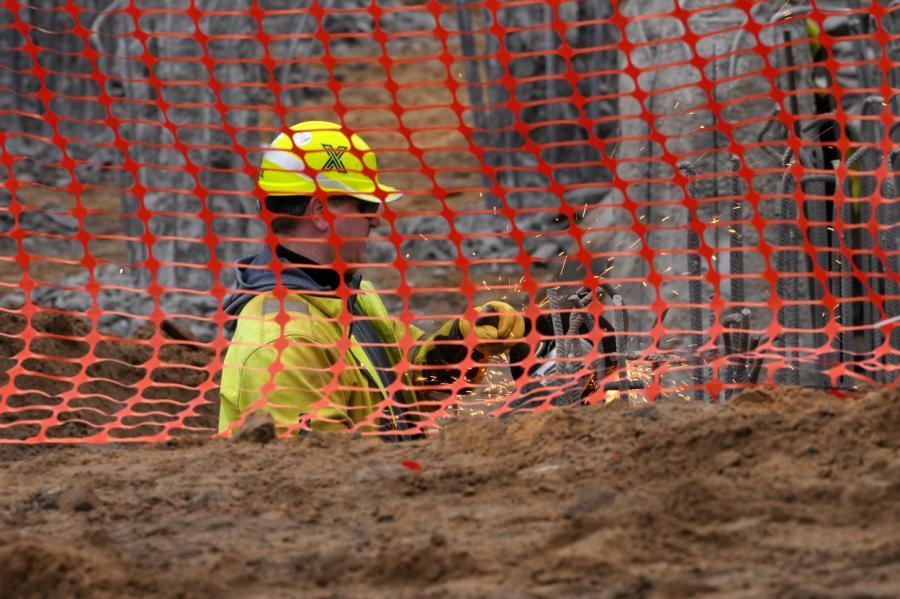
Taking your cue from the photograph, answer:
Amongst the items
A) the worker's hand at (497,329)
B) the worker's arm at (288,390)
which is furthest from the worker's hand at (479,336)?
the worker's arm at (288,390)

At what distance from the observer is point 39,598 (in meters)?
3.37

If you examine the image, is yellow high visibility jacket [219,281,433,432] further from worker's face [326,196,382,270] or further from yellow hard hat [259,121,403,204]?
yellow hard hat [259,121,403,204]

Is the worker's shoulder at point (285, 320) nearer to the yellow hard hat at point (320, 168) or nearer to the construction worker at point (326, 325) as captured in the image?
the construction worker at point (326, 325)

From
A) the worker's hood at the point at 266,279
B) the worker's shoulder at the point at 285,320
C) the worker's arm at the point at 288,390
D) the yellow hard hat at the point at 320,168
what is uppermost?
the yellow hard hat at the point at 320,168

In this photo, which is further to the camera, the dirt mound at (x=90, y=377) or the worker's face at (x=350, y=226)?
the dirt mound at (x=90, y=377)

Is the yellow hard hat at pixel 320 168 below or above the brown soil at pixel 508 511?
above

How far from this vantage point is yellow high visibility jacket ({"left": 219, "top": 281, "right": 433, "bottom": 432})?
520cm

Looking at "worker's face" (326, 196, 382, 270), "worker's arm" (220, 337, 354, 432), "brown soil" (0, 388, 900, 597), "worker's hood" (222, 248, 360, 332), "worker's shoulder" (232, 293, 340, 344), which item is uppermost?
"worker's face" (326, 196, 382, 270)

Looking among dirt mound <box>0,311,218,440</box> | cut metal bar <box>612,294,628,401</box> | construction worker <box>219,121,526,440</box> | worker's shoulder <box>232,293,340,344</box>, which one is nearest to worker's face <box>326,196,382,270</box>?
construction worker <box>219,121,526,440</box>

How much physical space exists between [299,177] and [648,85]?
5.26 metres

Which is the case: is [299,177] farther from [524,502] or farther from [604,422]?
[524,502]

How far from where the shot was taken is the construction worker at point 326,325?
17.1 feet

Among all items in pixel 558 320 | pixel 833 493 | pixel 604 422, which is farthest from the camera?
pixel 558 320

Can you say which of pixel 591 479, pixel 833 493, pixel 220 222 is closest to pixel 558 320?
pixel 591 479
